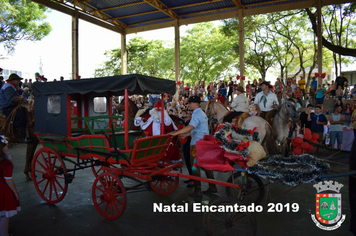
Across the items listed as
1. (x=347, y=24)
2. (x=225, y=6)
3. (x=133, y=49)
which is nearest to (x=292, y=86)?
(x=225, y=6)

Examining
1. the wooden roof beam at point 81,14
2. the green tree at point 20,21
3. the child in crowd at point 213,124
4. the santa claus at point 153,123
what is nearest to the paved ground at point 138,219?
the santa claus at point 153,123

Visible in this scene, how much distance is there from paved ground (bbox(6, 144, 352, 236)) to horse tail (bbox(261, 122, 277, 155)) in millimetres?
1741

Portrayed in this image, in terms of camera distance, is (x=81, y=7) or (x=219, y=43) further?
(x=219, y=43)

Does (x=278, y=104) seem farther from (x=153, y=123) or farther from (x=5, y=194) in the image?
(x=5, y=194)

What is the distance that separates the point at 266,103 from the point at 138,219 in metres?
6.10

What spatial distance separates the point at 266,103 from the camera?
9.22 m

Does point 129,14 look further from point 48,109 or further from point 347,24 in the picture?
point 347,24

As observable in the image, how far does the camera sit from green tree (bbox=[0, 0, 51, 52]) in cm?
2184

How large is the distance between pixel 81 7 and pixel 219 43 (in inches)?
679

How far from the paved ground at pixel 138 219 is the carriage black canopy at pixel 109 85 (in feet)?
7.53

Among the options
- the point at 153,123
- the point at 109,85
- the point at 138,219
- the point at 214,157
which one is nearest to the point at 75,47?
the point at 153,123

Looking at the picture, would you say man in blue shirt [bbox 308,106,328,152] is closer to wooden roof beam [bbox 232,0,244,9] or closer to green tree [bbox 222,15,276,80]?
wooden roof beam [bbox 232,0,244,9]

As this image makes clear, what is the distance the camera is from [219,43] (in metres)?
32.2

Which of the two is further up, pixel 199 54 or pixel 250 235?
pixel 199 54
